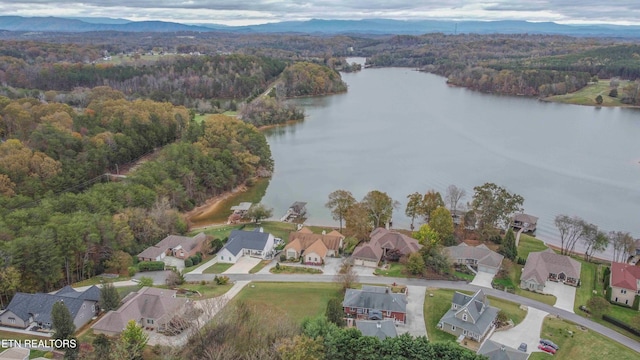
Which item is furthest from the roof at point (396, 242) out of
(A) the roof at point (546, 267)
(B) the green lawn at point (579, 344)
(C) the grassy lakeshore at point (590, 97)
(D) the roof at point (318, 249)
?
(C) the grassy lakeshore at point (590, 97)

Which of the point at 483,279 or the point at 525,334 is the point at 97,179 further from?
the point at 525,334

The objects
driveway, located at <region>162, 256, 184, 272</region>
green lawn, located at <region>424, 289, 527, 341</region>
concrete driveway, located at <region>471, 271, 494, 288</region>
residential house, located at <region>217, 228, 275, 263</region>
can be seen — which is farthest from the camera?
residential house, located at <region>217, 228, 275, 263</region>

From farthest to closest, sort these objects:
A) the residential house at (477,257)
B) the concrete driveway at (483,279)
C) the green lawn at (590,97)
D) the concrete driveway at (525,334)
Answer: the green lawn at (590,97)
the residential house at (477,257)
the concrete driveway at (483,279)
the concrete driveway at (525,334)

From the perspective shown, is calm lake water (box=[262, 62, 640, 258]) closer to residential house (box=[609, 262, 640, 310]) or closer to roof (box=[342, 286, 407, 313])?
residential house (box=[609, 262, 640, 310])

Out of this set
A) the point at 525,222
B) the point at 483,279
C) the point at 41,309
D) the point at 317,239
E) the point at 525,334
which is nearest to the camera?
the point at 41,309

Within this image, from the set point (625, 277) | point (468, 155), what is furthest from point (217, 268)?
point (468, 155)

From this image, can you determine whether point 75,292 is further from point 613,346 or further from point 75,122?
point 75,122

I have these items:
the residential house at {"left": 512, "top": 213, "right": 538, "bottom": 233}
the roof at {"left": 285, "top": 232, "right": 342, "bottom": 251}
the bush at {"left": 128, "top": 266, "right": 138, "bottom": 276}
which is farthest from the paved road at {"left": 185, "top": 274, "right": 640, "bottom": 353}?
the residential house at {"left": 512, "top": 213, "right": 538, "bottom": 233}

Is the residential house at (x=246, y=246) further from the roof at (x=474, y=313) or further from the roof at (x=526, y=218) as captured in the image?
the roof at (x=526, y=218)
